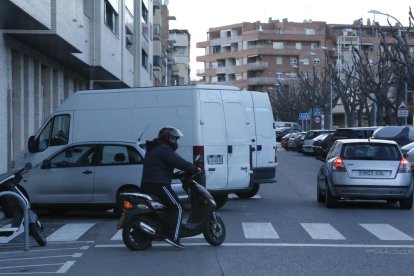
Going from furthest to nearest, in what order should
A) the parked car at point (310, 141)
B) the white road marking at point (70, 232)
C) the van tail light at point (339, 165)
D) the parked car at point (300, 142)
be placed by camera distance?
the parked car at point (300, 142) → the parked car at point (310, 141) → the van tail light at point (339, 165) → the white road marking at point (70, 232)

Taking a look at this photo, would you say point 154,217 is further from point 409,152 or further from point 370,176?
point 409,152

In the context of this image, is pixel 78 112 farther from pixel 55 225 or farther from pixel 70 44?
pixel 70 44

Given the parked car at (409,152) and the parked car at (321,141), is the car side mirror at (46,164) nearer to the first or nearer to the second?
the parked car at (409,152)

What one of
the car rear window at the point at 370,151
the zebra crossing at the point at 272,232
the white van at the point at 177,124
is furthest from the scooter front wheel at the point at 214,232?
the car rear window at the point at 370,151

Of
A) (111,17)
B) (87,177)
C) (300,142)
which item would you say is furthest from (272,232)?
(300,142)

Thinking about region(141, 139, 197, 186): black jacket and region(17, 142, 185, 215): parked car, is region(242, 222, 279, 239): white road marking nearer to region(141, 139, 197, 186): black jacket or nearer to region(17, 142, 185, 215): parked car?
region(17, 142, 185, 215): parked car

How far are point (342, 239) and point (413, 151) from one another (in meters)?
16.4

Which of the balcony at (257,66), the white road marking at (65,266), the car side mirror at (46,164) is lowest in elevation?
the white road marking at (65,266)

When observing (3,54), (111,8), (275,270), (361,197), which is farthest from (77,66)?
(275,270)

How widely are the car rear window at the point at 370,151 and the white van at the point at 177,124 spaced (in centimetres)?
229

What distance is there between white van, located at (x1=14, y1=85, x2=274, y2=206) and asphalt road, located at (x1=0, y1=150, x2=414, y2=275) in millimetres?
1008

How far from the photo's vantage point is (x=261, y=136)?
20.5 metres

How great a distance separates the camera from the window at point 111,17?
41562mm

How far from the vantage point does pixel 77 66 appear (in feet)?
127
